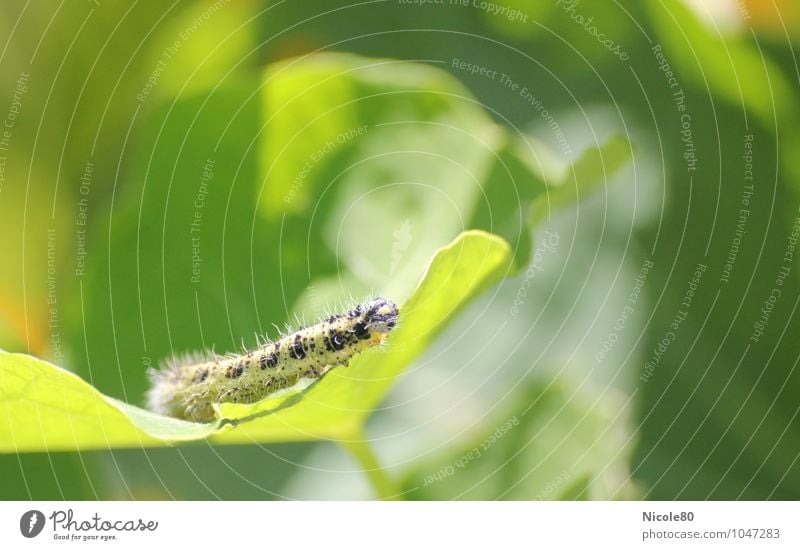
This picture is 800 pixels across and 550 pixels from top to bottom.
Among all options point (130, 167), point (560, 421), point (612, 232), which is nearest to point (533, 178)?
point (612, 232)

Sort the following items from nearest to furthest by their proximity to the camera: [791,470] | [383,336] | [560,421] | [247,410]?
[247,410] → [383,336] → [560,421] → [791,470]

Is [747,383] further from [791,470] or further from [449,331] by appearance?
[449,331]

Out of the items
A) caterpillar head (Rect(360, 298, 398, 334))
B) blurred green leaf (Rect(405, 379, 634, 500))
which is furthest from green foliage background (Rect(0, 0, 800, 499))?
caterpillar head (Rect(360, 298, 398, 334))

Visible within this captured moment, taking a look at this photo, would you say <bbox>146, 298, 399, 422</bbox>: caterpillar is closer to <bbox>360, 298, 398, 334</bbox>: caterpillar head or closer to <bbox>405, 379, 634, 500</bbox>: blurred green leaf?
<bbox>360, 298, 398, 334</bbox>: caterpillar head

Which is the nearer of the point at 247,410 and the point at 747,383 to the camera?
the point at 247,410

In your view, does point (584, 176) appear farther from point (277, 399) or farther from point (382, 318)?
point (277, 399)

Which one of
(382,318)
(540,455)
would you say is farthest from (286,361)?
(540,455)

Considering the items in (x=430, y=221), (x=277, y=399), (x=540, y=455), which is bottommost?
(x=540, y=455)
